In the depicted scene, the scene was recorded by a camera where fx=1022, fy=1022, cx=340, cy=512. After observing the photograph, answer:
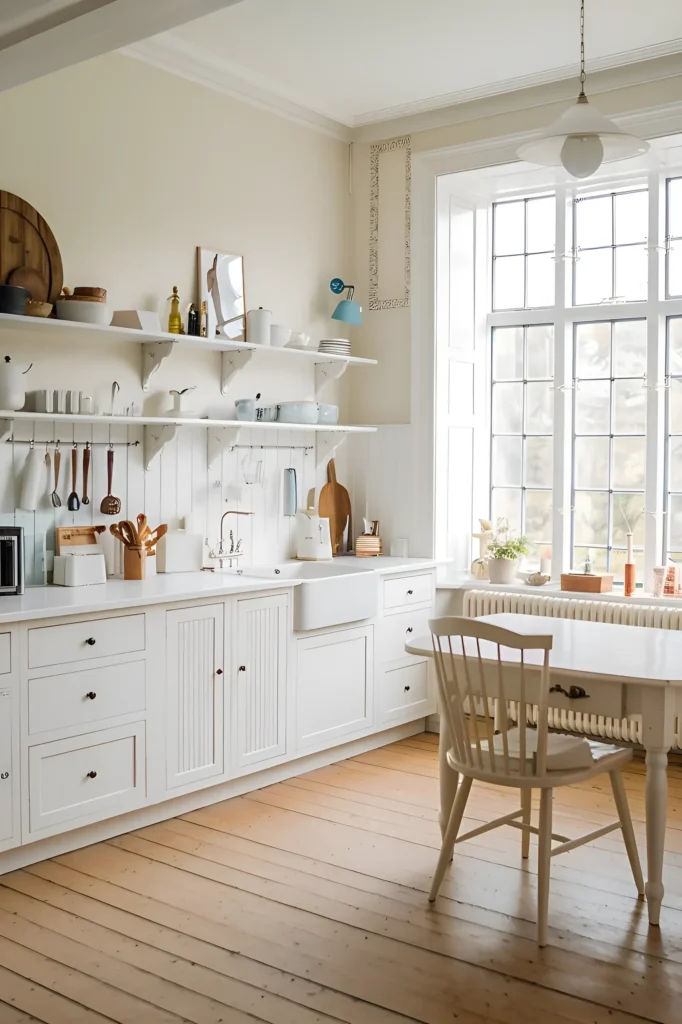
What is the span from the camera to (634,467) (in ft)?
17.1

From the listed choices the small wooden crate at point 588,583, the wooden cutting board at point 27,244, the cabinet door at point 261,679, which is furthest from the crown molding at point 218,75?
the small wooden crate at point 588,583

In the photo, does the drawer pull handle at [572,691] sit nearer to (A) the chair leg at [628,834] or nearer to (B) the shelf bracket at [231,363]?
(A) the chair leg at [628,834]

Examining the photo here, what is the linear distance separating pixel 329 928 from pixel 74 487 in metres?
2.04

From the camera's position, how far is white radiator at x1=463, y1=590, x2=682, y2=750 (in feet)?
15.3

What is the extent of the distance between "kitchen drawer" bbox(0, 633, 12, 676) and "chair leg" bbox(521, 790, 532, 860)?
5.66ft

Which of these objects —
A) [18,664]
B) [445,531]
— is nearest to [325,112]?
[445,531]

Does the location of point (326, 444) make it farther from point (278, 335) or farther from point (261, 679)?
point (261, 679)

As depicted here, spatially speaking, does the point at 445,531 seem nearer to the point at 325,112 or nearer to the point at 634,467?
the point at 634,467

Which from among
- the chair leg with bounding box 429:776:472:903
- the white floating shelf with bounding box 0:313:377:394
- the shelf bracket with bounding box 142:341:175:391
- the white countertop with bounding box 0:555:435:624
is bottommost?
the chair leg with bounding box 429:776:472:903

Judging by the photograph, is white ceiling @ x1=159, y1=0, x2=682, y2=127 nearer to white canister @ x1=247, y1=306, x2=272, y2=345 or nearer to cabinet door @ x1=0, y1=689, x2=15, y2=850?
white canister @ x1=247, y1=306, x2=272, y2=345

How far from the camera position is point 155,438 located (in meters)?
4.40

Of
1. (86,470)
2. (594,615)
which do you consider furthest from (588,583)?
(86,470)

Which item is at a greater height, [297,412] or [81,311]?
[81,311]

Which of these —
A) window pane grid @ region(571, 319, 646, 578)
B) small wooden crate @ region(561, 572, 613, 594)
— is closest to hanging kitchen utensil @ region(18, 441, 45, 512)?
small wooden crate @ region(561, 572, 613, 594)
